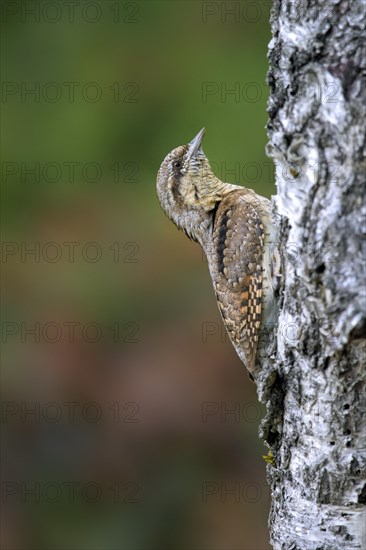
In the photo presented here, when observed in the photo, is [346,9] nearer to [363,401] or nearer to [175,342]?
[363,401]

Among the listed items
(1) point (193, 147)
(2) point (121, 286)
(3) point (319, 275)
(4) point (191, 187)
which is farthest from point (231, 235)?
(2) point (121, 286)

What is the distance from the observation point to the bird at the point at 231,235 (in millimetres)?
4465

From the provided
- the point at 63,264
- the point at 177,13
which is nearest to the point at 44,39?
the point at 177,13

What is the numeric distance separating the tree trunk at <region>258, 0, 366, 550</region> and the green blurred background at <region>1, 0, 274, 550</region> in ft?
13.3

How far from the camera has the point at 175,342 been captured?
25.6 feet

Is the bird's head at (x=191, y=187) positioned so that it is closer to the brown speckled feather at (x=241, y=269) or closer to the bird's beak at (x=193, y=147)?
the bird's beak at (x=193, y=147)

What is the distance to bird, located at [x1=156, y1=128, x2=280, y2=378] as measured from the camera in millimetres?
4465

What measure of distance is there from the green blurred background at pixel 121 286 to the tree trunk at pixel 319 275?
13.3ft

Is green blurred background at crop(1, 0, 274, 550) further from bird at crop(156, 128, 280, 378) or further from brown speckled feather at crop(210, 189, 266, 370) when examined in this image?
brown speckled feather at crop(210, 189, 266, 370)

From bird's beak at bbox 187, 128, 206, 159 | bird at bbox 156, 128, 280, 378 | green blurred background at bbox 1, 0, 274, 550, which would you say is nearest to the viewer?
bird at bbox 156, 128, 280, 378

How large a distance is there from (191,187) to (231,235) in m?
0.57

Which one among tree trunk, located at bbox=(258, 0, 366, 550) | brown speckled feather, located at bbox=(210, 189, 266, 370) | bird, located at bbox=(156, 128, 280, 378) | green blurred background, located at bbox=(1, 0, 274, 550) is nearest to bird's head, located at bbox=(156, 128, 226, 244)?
bird, located at bbox=(156, 128, 280, 378)

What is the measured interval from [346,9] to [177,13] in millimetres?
6217

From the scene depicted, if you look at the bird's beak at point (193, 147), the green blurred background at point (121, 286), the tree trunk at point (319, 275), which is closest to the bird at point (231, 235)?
the bird's beak at point (193, 147)
